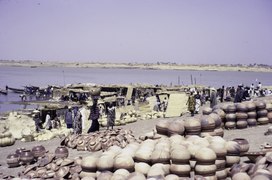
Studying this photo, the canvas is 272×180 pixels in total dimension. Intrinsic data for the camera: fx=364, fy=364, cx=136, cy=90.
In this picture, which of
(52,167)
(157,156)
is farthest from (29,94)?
(157,156)

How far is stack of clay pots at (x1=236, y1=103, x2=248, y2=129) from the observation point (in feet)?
50.4

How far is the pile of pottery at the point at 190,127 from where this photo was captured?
11.1 meters

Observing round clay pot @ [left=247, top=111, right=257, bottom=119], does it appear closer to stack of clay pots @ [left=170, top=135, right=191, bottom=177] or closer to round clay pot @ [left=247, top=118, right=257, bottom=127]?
round clay pot @ [left=247, top=118, right=257, bottom=127]

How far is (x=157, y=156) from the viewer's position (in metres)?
9.02

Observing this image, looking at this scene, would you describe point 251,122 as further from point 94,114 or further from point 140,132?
point 94,114

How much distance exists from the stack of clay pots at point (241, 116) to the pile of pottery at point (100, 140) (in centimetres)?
465

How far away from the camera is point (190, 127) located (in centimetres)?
1126

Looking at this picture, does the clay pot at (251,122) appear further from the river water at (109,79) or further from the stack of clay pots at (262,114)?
the river water at (109,79)

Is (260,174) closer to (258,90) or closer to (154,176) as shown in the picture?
(154,176)

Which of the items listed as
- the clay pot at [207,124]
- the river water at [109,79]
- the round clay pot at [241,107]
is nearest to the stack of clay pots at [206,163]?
the clay pot at [207,124]

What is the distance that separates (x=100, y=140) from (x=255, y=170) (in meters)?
7.18

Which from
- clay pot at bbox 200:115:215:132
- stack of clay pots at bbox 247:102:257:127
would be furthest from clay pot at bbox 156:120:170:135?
stack of clay pots at bbox 247:102:257:127

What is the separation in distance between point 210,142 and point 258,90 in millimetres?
28570

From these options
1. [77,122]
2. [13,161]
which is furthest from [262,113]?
[13,161]
